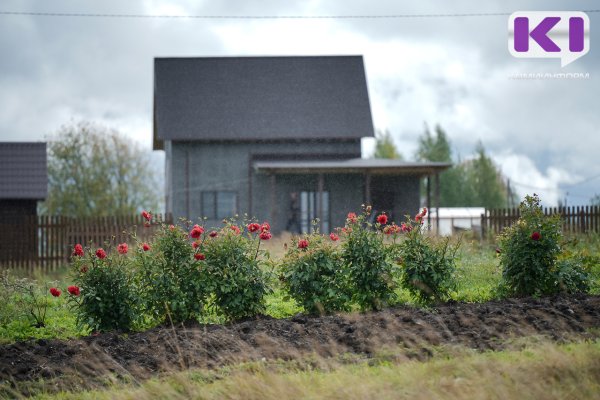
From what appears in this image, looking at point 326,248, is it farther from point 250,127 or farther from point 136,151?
point 136,151

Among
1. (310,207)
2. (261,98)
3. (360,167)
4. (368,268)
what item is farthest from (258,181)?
(368,268)

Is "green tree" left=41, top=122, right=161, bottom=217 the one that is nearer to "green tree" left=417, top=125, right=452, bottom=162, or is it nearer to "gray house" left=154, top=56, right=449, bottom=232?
"gray house" left=154, top=56, right=449, bottom=232

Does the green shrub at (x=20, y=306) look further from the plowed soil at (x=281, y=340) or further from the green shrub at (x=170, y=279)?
the plowed soil at (x=281, y=340)

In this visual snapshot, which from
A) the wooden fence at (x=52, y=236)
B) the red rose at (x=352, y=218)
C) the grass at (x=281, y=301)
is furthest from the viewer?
the wooden fence at (x=52, y=236)

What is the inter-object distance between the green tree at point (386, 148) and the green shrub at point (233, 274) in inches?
1696

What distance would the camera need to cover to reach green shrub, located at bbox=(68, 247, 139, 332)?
861 cm

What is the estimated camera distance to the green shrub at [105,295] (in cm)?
861

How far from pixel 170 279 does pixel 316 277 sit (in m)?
1.54

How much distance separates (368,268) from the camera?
8.89m

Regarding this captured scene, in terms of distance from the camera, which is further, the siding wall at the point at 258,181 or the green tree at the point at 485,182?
the green tree at the point at 485,182

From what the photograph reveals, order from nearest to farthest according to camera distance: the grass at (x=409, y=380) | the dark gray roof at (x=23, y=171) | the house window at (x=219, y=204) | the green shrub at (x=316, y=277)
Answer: the grass at (x=409, y=380) < the green shrub at (x=316, y=277) < the dark gray roof at (x=23, y=171) < the house window at (x=219, y=204)

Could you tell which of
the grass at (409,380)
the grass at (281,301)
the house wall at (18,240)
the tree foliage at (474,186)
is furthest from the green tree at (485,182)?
the grass at (409,380)

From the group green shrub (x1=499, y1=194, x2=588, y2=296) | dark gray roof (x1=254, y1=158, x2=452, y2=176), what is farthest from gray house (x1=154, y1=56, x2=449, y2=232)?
green shrub (x1=499, y1=194, x2=588, y2=296)

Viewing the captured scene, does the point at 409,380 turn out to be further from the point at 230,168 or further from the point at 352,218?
the point at 230,168
